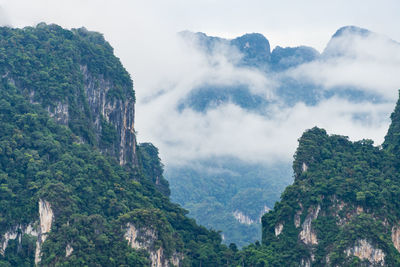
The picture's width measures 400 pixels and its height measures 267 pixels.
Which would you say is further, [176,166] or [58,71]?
[176,166]

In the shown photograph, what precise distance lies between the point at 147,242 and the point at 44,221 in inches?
352

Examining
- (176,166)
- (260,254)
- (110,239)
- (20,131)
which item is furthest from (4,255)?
(176,166)

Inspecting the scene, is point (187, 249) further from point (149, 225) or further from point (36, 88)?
point (36, 88)

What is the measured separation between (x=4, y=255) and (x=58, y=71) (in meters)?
24.8

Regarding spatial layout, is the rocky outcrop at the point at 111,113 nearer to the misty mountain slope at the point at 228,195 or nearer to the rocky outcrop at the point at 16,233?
the rocky outcrop at the point at 16,233

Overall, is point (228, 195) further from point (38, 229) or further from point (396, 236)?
point (38, 229)

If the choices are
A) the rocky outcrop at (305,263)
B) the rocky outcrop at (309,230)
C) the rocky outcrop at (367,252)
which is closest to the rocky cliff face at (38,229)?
the rocky outcrop at (305,263)

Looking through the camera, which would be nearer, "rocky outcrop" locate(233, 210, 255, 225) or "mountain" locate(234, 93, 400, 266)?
"mountain" locate(234, 93, 400, 266)

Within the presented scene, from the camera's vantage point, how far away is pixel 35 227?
60031mm

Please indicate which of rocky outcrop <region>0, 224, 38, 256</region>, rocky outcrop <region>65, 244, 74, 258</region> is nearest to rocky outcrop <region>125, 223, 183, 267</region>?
rocky outcrop <region>65, 244, 74, 258</region>

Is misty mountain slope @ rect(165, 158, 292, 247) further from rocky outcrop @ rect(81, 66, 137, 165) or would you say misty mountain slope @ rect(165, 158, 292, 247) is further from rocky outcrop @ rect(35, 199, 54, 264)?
rocky outcrop @ rect(35, 199, 54, 264)

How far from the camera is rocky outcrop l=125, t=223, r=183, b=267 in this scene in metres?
62.3

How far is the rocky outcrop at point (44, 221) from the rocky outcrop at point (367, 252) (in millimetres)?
24233

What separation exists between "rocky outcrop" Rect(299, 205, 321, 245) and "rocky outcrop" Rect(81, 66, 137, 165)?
24333mm
